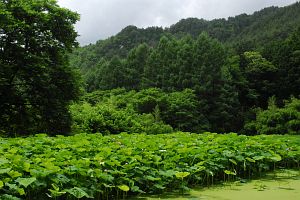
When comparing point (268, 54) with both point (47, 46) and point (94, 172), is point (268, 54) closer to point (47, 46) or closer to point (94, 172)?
point (47, 46)

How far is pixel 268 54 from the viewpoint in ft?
172

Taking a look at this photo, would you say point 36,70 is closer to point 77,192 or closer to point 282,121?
point 77,192

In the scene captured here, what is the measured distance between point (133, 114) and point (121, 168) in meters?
21.7

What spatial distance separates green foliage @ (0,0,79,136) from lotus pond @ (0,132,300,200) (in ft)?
39.1

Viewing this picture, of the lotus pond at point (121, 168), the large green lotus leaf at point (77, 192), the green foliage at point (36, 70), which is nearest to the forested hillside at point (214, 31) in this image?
the green foliage at point (36, 70)

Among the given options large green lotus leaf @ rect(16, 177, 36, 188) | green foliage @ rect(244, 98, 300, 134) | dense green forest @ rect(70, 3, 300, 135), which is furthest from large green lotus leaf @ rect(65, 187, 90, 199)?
dense green forest @ rect(70, 3, 300, 135)

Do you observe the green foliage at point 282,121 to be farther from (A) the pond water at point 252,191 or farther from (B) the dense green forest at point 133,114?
(A) the pond water at point 252,191

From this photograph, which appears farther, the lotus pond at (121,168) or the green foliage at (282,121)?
the green foliage at (282,121)

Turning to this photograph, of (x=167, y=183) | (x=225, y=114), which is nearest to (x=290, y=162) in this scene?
(x=167, y=183)

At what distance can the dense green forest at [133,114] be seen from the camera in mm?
4910

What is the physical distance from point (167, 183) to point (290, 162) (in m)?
3.85

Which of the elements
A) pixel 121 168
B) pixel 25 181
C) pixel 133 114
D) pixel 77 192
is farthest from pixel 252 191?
pixel 133 114

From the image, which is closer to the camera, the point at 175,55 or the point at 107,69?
the point at 175,55

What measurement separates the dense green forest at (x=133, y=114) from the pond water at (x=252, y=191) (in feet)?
0.77
